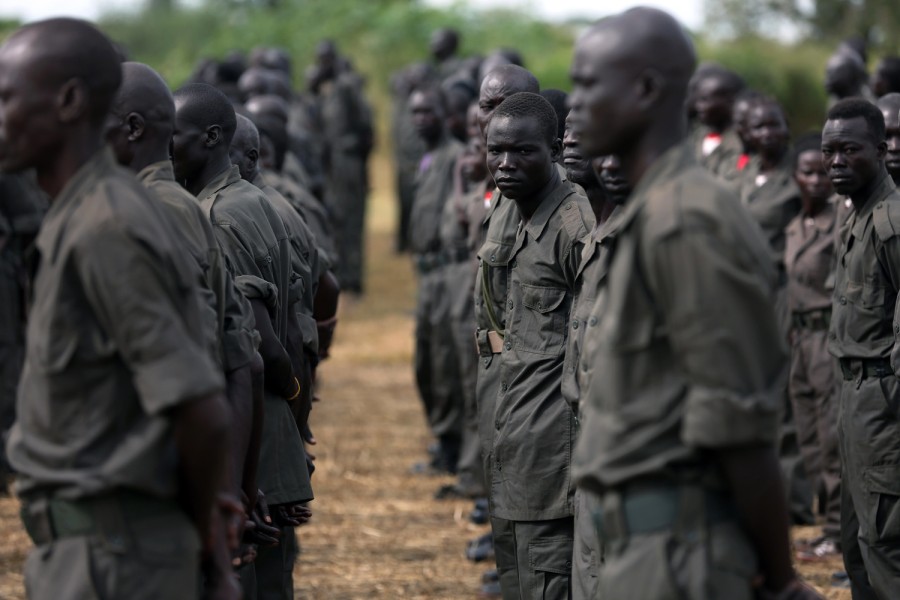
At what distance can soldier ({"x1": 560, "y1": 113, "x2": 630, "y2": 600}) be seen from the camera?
494 centimetres

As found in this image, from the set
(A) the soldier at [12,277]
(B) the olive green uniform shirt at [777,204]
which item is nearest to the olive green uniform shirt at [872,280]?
(B) the olive green uniform shirt at [777,204]

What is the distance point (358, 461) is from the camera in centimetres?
1098

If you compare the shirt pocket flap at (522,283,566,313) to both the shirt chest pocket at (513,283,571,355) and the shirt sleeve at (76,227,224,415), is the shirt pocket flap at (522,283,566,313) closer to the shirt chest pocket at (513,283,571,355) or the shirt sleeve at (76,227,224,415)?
the shirt chest pocket at (513,283,571,355)

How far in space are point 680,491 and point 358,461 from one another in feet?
25.9

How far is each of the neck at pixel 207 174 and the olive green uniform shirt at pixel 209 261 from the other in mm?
869

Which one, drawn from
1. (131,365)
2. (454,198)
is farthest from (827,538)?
(131,365)

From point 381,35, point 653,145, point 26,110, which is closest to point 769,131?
point 653,145

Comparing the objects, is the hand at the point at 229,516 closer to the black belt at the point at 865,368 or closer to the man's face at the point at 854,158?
the black belt at the point at 865,368

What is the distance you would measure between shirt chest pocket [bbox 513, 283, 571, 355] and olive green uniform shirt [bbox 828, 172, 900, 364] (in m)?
1.22

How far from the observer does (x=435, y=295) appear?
1048 centimetres

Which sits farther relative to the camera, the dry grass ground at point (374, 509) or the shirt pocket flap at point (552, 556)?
the dry grass ground at point (374, 509)

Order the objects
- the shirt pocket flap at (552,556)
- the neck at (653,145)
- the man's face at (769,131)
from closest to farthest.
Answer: the neck at (653,145), the shirt pocket flap at (552,556), the man's face at (769,131)

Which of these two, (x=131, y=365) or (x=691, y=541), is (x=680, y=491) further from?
(x=131, y=365)

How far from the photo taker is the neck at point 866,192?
6070mm
